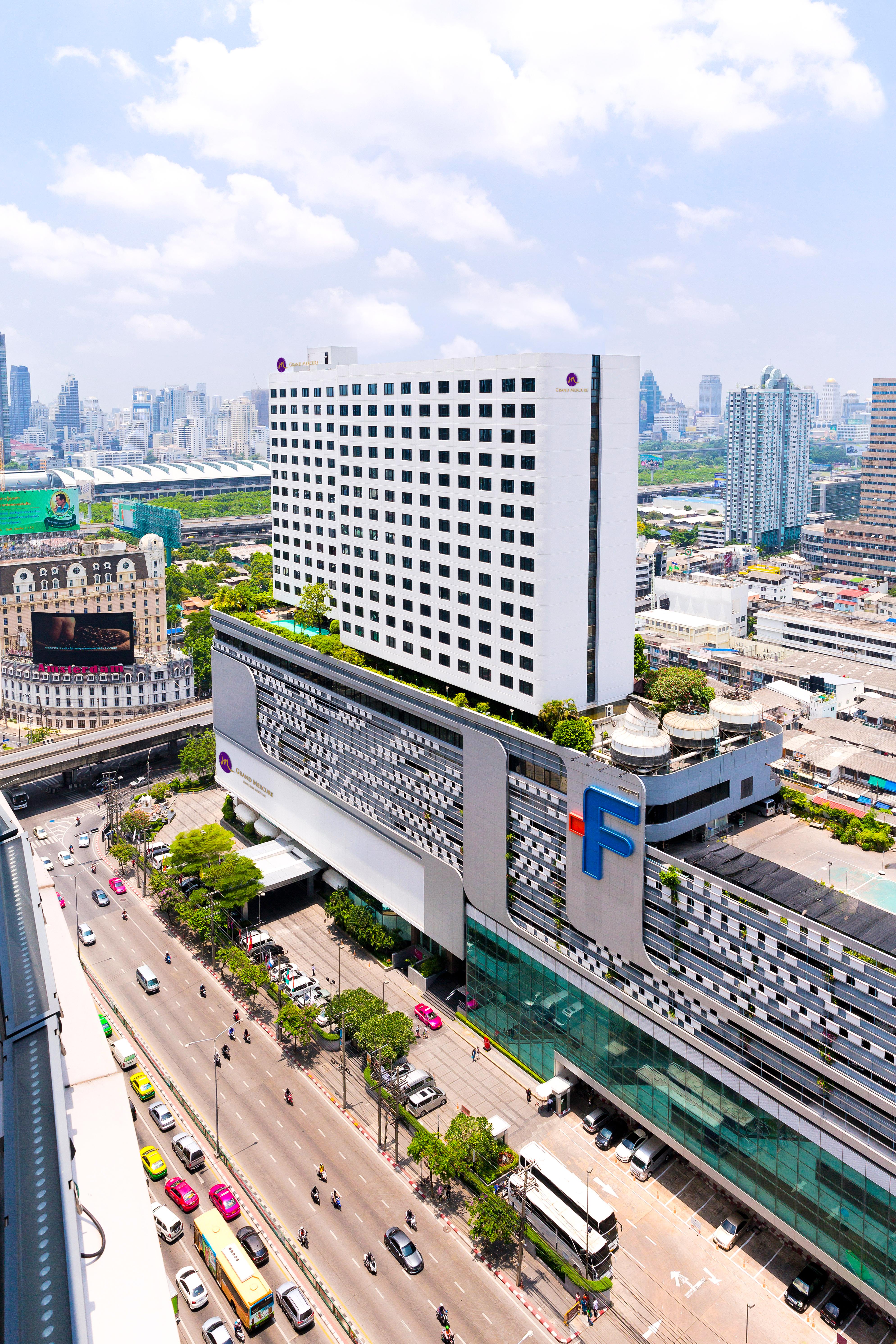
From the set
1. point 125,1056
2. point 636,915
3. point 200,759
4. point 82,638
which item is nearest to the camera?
point 636,915

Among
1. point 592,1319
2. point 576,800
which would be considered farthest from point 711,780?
point 592,1319

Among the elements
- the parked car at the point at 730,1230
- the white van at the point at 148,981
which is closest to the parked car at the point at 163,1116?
the white van at the point at 148,981

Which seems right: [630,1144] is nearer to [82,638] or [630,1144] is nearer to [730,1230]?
[730,1230]

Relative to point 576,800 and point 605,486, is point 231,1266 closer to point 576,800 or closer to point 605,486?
point 576,800

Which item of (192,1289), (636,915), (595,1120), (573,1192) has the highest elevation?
(636,915)

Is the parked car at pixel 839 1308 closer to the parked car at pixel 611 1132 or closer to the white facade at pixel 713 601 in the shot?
the parked car at pixel 611 1132

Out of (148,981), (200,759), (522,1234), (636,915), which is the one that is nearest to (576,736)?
(636,915)
